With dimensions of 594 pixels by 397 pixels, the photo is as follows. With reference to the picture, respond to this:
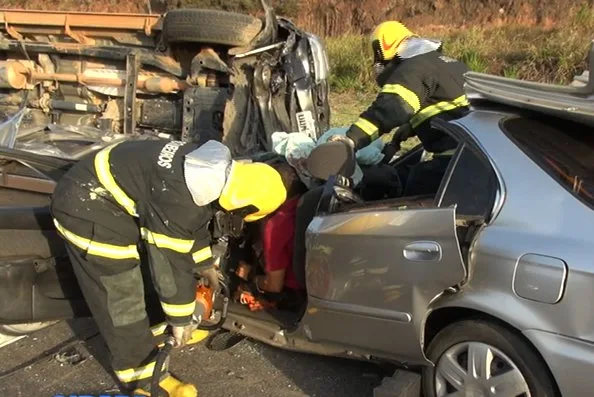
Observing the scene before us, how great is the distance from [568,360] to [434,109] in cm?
184

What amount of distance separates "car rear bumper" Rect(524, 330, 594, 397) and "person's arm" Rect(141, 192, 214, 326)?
1.55 m

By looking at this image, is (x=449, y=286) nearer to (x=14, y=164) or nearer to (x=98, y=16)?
(x=14, y=164)

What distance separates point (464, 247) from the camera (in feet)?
9.52

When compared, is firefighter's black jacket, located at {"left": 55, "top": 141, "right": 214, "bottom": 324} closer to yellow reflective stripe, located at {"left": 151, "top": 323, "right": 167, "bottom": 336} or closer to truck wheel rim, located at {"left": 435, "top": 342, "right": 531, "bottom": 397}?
yellow reflective stripe, located at {"left": 151, "top": 323, "right": 167, "bottom": 336}

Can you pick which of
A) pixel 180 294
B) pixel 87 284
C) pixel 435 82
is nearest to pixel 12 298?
pixel 87 284

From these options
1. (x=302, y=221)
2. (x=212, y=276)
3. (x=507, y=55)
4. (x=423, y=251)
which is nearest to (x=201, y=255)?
(x=212, y=276)

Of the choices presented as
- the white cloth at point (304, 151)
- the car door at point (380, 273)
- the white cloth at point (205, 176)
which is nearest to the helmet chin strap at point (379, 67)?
the white cloth at point (304, 151)

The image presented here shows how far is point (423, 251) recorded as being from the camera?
2.97 meters

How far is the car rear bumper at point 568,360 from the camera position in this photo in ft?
8.56

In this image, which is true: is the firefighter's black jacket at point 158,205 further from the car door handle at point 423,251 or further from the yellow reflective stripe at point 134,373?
the car door handle at point 423,251

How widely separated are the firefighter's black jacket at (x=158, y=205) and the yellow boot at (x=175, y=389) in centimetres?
41

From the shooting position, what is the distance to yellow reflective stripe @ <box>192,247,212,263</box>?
3617mm

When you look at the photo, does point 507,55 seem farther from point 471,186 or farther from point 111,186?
point 111,186

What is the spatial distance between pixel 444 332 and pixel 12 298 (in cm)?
224
